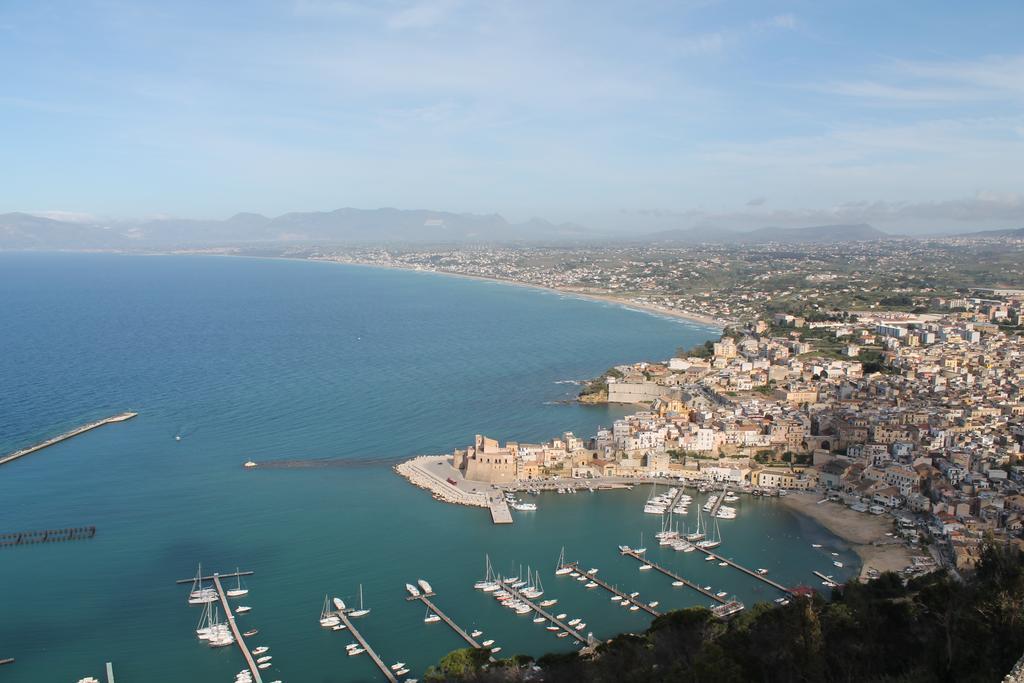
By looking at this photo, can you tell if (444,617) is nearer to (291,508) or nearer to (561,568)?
(561,568)

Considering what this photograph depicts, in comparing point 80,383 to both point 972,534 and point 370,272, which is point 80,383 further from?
point 370,272

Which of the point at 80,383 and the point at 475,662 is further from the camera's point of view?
the point at 80,383

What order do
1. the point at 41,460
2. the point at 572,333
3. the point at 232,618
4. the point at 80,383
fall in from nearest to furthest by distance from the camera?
the point at 232,618
the point at 41,460
the point at 80,383
the point at 572,333

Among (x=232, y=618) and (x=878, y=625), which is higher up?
(x=878, y=625)

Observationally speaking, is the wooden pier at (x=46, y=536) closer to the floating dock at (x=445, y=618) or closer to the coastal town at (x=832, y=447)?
the coastal town at (x=832, y=447)

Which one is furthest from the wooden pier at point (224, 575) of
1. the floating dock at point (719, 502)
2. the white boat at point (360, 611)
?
the floating dock at point (719, 502)

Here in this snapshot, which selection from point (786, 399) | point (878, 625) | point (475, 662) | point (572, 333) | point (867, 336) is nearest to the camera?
point (878, 625)

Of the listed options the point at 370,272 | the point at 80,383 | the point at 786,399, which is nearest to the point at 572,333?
the point at 786,399
